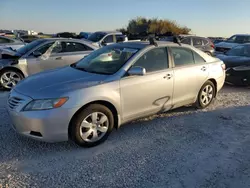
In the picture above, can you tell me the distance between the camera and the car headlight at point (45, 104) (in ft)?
11.2

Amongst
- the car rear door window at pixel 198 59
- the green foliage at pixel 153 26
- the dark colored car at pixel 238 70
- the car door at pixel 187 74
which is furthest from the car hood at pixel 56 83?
the green foliage at pixel 153 26

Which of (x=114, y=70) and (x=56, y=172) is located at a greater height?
(x=114, y=70)

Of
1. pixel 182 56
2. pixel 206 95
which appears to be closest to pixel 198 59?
pixel 182 56

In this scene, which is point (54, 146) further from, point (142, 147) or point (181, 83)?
point (181, 83)

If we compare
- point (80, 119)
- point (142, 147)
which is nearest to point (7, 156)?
point (80, 119)

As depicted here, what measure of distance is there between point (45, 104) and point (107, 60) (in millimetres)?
1552

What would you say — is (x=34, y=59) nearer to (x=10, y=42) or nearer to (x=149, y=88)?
(x=149, y=88)

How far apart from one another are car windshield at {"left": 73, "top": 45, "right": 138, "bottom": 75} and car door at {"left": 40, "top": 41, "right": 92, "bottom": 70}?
2723 mm

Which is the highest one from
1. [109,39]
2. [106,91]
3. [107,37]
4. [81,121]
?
[107,37]

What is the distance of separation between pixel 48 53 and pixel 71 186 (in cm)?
519

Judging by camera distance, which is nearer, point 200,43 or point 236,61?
point 236,61

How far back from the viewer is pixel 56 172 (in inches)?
125

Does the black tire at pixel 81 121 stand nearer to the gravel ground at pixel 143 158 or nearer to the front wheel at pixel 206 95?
the gravel ground at pixel 143 158

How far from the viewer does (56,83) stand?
3.78 m
